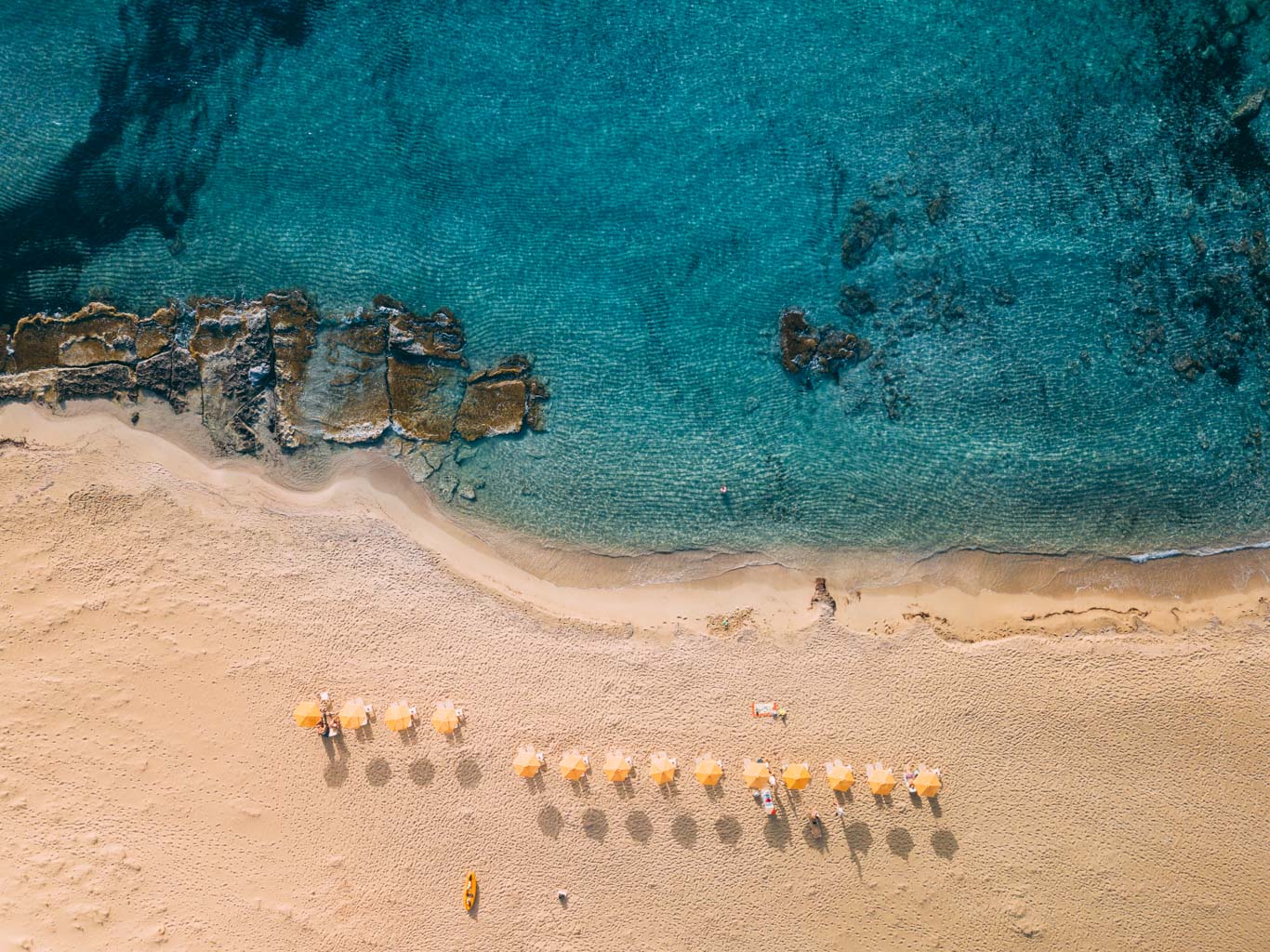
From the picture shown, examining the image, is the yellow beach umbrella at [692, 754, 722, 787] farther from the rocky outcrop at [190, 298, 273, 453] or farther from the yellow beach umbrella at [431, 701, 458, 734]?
the rocky outcrop at [190, 298, 273, 453]

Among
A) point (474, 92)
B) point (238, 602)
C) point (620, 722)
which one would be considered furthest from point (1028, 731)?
point (474, 92)

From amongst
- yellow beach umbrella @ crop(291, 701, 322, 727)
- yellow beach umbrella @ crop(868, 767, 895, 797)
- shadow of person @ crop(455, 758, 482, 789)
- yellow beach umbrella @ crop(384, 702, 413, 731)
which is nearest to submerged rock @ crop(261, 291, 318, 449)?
yellow beach umbrella @ crop(291, 701, 322, 727)

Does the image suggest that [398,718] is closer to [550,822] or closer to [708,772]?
[550,822]

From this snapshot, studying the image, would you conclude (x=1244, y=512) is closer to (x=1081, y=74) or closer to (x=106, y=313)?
(x=1081, y=74)

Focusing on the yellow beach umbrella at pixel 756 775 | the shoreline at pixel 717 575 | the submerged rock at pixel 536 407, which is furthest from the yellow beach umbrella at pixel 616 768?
the submerged rock at pixel 536 407

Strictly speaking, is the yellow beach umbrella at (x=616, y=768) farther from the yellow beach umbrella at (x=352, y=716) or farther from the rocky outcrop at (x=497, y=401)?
the rocky outcrop at (x=497, y=401)

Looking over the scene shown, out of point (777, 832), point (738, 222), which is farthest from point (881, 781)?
point (738, 222)
